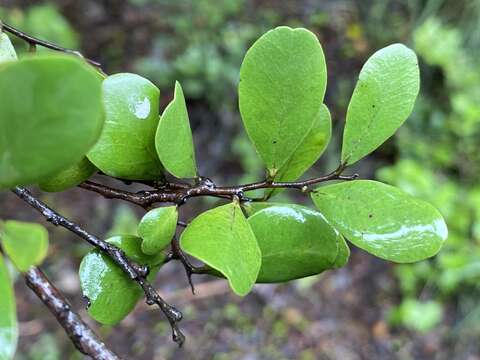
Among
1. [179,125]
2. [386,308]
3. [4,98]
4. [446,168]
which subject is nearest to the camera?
[4,98]

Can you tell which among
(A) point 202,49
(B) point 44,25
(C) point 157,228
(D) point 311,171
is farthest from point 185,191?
(B) point 44,25

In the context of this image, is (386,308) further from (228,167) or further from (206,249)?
(206,249)

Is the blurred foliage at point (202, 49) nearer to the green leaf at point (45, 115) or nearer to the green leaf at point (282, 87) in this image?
the green leaf at point (282, 87)

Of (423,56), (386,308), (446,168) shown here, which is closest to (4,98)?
(386,308)

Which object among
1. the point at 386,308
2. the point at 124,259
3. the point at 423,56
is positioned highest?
the point at 124,259

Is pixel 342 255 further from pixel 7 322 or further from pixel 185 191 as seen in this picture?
pixel 7 322

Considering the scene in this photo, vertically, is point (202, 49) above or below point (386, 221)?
below
